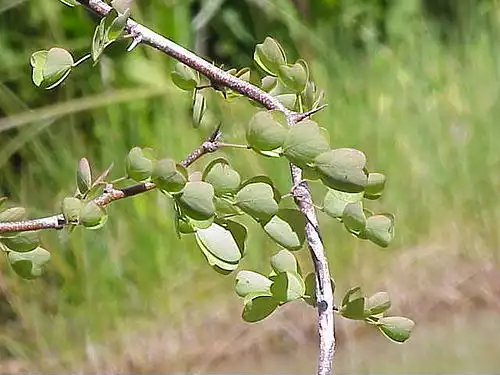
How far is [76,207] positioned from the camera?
1.04 ft

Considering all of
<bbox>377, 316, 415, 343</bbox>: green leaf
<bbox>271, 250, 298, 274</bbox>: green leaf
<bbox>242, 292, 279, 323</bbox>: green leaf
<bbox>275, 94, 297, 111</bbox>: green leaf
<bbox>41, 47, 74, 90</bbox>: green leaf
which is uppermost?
<bbox>275, 94, 297, 111</bbox>: green leaf

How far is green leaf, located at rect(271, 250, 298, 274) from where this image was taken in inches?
12.6

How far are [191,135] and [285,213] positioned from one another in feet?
3.80

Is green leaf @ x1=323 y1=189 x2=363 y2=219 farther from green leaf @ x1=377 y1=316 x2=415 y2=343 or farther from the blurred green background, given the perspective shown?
the blurred green background

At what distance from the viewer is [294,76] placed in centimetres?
33

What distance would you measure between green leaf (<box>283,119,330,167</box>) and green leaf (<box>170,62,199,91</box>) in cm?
→ 7

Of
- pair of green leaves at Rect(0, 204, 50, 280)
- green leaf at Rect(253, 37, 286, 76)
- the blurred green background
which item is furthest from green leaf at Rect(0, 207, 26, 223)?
the blurred green background

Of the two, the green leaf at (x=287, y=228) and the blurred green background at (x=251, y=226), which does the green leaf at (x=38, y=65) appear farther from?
the blurred green background at (x=251, y=226)

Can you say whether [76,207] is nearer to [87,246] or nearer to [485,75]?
[87,246]

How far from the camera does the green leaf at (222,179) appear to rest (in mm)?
311

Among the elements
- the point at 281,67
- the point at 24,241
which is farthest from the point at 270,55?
the point at 24,241

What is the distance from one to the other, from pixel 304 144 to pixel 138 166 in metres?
0.05

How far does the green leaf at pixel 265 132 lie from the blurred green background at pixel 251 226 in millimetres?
401

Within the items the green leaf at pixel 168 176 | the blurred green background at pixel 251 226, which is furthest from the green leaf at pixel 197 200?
the blurred green background at pixel 251 226
